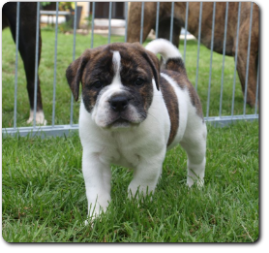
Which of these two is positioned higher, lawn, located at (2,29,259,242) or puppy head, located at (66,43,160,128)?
puppy head, located at (66,43,160,128)

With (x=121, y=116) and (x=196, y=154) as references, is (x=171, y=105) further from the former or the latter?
(x=121, y=116)

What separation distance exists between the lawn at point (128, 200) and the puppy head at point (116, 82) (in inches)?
23.5

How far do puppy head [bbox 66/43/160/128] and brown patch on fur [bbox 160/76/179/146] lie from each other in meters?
0.27

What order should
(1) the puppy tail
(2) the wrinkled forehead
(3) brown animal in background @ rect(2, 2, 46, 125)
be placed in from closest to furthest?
1. (2) the wrinkled forehead
2. (1) the puppy tail
3. (3) brown animal in background @ rect(2, 2, 46, 125)

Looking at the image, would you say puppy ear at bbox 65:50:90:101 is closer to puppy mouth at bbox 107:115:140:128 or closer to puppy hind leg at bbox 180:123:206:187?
puppy mouth at bbox 107:115:140:128

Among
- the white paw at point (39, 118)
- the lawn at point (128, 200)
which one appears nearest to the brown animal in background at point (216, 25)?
the lawn at point (128, 200)

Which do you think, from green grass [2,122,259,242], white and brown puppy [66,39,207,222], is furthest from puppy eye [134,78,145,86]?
green grass [2,122,259,242]

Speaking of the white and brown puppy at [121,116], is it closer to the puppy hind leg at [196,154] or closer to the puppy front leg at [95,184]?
the puppy front leg at [95,184]

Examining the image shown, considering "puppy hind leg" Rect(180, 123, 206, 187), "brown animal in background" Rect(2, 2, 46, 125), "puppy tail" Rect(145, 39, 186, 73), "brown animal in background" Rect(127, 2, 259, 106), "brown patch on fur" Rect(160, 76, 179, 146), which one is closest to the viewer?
"brown patch on fur" Rect(160, 76, 179, 146)

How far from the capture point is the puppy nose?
248cm

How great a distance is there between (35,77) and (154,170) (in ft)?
7.87

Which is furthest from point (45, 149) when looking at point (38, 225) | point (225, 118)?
point (225, 118)

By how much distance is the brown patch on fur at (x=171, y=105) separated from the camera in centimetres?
306
